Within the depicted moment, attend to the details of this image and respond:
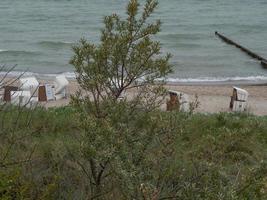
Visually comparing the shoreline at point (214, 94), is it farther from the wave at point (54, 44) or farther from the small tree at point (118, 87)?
the small tree at point (118, 87)

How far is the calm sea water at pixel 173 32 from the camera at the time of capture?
85.0 ft

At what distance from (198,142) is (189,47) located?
23144mm

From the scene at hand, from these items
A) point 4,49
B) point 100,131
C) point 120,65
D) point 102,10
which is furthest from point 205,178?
point 102,10

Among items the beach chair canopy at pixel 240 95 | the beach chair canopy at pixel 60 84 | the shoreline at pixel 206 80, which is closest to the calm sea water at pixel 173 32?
the shoreline at pixel 206 80

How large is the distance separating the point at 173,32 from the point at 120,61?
31045 millimetres

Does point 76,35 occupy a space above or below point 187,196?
below

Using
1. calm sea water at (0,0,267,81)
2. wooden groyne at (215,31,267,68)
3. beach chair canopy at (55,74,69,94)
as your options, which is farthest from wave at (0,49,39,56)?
beach chair canopy at (55,74,69,94)

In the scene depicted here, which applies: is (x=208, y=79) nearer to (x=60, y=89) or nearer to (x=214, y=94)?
(x=214, y=94)

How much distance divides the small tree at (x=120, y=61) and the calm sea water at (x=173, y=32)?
10.3m

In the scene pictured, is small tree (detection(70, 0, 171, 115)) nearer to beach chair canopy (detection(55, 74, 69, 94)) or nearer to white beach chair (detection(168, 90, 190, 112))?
white beach chair (detection(168, 90, 190, 112))

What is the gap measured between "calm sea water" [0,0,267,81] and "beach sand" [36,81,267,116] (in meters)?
2.23

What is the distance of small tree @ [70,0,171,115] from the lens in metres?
5.37

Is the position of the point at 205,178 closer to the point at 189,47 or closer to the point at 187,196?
the point at 187,196

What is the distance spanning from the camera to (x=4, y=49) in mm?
29328
